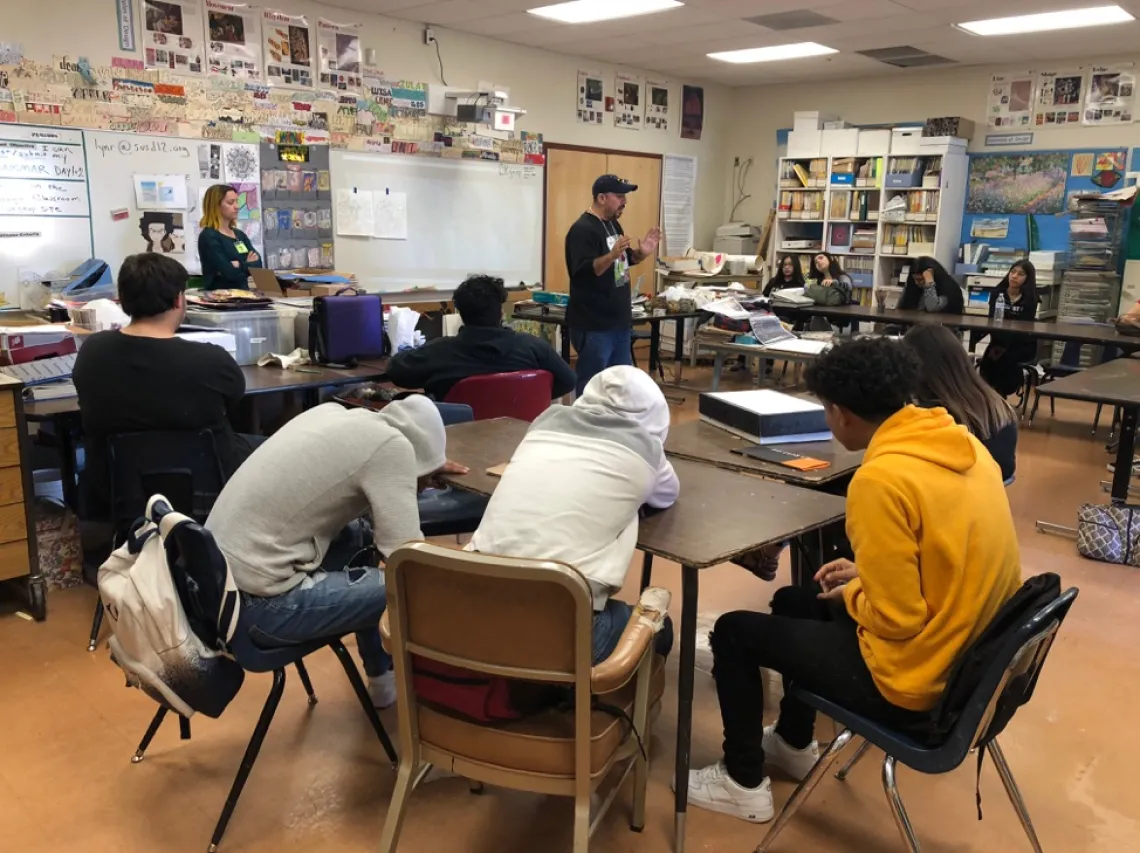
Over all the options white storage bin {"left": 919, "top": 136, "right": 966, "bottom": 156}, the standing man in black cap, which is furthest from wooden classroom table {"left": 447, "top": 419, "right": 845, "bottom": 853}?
white storage bin {"left": 919, "top": 136, "right": 966, "bottom": 156}

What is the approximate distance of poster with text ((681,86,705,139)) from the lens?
915cm

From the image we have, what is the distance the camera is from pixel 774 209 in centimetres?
931

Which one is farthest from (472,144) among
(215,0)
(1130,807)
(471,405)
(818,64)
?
(1130,807)

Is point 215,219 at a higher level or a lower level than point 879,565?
higher

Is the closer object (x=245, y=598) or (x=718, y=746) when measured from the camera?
(x=245, y=598)

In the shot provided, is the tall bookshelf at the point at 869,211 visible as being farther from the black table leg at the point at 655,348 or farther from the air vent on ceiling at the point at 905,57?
the black table leg at the point at 655,348

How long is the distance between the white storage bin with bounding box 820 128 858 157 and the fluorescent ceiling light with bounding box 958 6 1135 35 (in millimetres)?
1774

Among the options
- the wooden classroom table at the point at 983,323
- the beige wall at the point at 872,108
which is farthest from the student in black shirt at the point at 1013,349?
the beige wall at the point at 872,108

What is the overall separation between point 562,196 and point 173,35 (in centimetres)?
348

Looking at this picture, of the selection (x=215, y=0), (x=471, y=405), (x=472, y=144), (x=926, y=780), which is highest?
(x=215, y=0)

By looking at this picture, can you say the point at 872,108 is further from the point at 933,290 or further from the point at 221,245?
the point at 221,245

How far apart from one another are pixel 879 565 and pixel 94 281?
463 centimetres

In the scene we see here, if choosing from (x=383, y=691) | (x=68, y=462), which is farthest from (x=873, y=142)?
(x=383, y=691)

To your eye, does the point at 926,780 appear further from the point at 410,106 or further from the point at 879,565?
the point at 410,106
